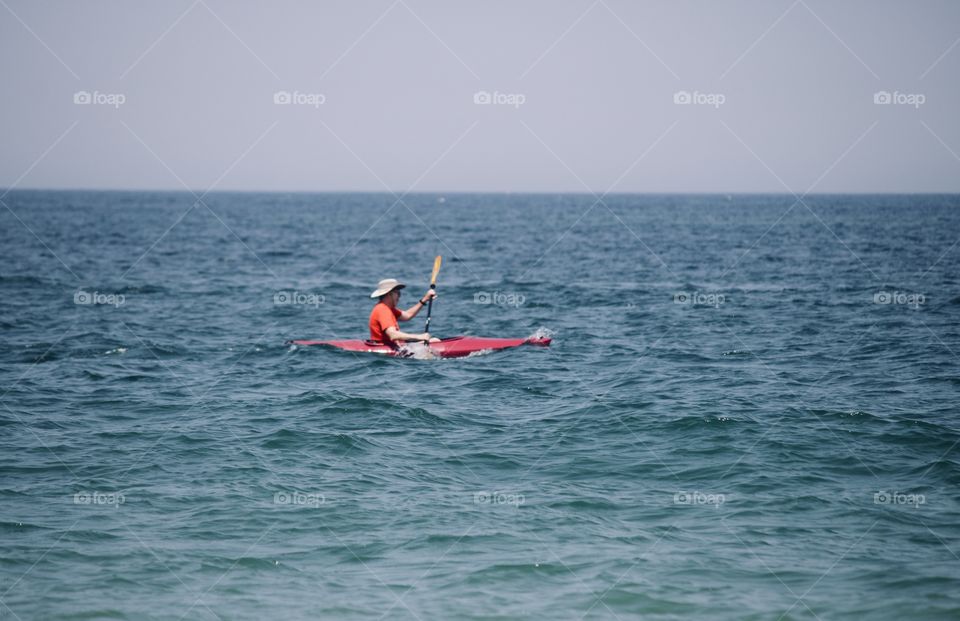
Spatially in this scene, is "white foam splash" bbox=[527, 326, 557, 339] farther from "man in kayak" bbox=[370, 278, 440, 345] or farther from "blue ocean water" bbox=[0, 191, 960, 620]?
"man in kayak" bbox=[370, 278, 440, 345]

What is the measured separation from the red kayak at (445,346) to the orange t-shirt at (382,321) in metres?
0.20

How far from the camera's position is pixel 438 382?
1645 cm

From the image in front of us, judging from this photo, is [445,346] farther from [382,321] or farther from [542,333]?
[542,333]

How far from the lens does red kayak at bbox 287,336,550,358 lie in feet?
59.6

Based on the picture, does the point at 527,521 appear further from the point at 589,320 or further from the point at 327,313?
the point at 327,313

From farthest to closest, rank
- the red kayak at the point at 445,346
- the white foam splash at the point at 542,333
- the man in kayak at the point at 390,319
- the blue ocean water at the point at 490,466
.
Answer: the white foam splash at the point at 542,333, the red kayak at the point at 445,346, the man in kayak at the point at 390,319, the blue ocean water at the point at 490,466

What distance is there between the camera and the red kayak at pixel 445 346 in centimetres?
1816

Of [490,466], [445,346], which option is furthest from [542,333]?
[490,466]

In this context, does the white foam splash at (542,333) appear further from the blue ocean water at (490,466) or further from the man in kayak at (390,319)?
the man in kayak at (390,319)

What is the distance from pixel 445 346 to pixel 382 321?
4.93 ft

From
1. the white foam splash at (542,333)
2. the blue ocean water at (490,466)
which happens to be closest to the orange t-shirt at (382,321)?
the blue ocean water at (490,466)

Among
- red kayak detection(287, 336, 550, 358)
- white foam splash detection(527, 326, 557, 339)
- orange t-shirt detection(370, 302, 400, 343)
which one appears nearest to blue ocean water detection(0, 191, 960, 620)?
red kayak detection(287, 336, 550, 358)

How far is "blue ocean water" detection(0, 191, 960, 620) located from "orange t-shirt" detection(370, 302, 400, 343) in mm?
709

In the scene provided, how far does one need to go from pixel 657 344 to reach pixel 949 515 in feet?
35.3
